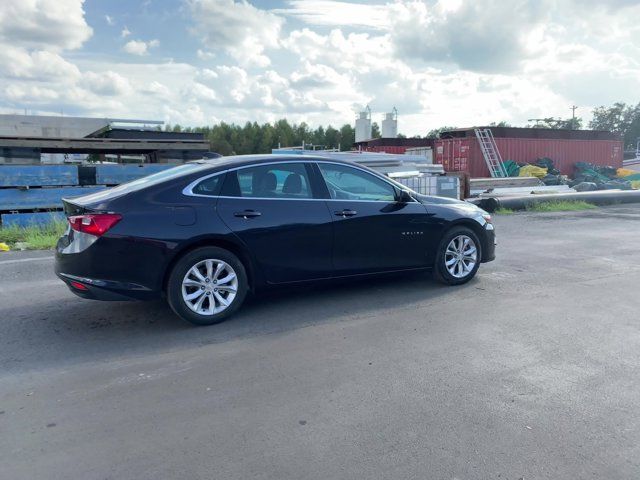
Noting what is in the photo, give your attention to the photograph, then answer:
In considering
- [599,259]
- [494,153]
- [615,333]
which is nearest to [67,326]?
[615,333]

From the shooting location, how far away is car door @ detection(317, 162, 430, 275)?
578cm

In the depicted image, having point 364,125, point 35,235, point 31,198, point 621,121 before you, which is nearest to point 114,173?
point 31,198

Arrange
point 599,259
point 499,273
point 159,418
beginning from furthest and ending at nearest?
point 599,259, point 499,273, point 159,418

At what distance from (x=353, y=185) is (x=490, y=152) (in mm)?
28314

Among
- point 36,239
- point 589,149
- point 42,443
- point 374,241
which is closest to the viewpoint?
point 42,443

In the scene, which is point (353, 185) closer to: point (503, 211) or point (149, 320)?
point (149, 320)

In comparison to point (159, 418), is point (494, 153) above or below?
above

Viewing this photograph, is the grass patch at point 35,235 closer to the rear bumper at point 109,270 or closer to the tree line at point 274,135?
the rear bumper at point 109,270

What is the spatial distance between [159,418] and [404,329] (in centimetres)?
245

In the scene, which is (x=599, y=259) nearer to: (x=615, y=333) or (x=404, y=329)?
(x=615, y=333)

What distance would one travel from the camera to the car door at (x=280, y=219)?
17.3 ft

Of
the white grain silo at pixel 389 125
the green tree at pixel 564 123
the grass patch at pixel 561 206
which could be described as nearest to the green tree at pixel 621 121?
the green tree at pixel 564 123

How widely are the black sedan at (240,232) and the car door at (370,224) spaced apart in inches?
0.5

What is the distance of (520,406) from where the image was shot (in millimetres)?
3551
